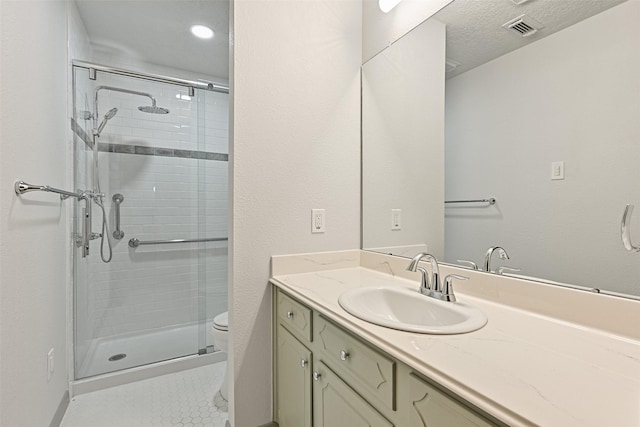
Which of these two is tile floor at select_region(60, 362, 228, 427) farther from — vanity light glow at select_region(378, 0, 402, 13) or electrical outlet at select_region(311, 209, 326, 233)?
vanity light glow at select_region(378, 0, 402, 13)

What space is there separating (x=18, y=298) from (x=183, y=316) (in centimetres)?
168

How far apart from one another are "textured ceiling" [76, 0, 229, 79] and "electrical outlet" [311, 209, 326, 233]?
1.62 metres

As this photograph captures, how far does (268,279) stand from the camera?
146 cm

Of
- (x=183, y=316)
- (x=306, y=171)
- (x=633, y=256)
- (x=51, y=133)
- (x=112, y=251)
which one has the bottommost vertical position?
(x=183, y=316)

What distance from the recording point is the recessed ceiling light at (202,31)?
2260mm

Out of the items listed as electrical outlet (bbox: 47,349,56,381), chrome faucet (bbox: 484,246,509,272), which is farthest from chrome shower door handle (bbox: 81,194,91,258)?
chrome faucet (bbox: 484,246,509,272)

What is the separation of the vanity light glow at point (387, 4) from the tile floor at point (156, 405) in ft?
7.67

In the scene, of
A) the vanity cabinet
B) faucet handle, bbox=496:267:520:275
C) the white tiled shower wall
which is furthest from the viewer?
the white tiled shower wall

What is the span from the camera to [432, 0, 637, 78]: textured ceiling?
0.93m

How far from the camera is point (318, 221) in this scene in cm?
159

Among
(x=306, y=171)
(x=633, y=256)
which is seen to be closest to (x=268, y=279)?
(x=306, y=171)

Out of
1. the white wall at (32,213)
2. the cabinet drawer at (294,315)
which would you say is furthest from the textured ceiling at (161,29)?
the cabinet drawer at (294,315)

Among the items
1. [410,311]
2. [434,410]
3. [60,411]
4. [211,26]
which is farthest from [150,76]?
[434,410]

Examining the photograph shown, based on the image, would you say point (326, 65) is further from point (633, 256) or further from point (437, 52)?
point (633, 256)
